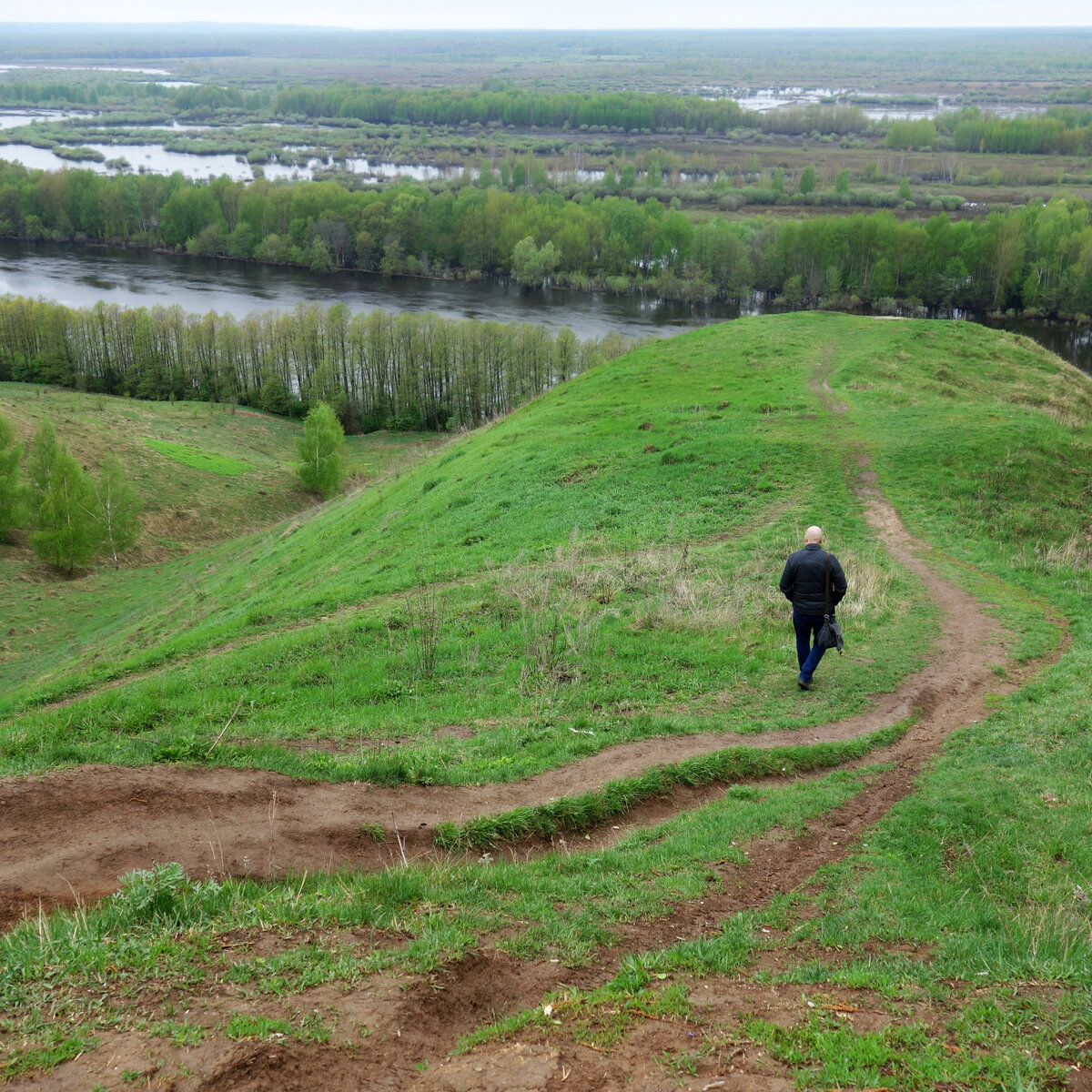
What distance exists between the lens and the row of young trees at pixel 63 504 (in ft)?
139

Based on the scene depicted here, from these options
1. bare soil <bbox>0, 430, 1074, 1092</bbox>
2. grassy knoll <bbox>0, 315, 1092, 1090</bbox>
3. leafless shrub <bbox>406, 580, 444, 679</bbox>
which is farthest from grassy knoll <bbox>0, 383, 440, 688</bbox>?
bare soil <bbox>0, 430, 1074, 1092</bbox>

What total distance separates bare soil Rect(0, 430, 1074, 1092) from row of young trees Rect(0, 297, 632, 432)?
221 ft

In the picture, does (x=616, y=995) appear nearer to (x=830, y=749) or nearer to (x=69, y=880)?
(x=69, y=880)

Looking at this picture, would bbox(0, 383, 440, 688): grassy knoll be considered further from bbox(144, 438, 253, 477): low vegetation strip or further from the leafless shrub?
the leafless shrub

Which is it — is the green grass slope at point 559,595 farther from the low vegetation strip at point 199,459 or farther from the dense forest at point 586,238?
the dense forest at point 586,238

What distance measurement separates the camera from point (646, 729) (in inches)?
477

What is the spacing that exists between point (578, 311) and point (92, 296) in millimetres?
56087

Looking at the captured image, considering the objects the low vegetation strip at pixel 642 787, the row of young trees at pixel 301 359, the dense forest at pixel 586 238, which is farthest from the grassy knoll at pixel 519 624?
the dense forest at pixel 586 238

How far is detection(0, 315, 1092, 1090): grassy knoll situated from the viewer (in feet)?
20.6

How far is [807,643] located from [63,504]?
131 feet

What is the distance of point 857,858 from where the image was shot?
8.95 m

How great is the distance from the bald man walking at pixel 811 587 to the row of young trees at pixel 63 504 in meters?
39.4

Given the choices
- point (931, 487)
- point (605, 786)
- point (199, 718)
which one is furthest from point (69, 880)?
point (931, 487)

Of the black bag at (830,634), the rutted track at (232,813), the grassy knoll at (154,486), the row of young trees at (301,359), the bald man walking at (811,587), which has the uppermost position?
the bald man walking at (811,587)
